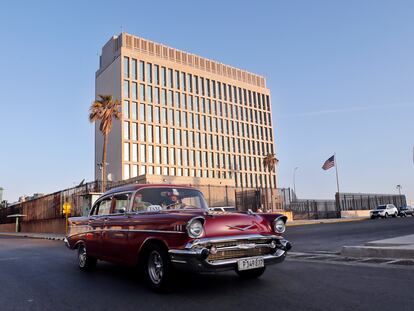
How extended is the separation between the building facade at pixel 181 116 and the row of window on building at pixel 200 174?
18 centimetres

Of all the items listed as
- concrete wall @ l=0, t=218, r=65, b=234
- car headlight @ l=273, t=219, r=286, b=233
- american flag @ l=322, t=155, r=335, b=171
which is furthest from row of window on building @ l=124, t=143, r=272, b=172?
car headlight @ l=273, t=219, r=286, b=233

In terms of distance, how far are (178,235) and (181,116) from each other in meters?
74.9

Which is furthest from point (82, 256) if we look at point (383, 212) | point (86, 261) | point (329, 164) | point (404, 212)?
point (404, 212)

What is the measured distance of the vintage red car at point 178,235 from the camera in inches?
212

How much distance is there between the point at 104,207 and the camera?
7961mm

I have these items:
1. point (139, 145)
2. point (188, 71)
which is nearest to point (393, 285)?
point (139, 145)

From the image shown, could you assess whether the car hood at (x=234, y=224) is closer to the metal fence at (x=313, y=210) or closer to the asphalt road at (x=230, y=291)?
the asphalt road at (x=230, y=291)

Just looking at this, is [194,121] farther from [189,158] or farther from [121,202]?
[121,202]

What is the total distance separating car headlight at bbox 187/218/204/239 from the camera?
5.37m

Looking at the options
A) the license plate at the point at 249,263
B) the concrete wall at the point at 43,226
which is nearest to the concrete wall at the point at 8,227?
the concrete wall at the point at 43,226

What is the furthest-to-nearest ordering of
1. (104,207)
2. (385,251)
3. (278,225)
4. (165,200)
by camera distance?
(385,251) < (104,207) < (165,200) < (278,225)

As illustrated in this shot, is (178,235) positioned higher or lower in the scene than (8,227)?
higher

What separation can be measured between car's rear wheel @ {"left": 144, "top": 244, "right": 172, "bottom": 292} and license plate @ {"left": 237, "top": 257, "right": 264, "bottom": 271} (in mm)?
1034

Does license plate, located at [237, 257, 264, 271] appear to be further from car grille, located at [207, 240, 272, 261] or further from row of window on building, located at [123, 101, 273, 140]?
row of window on building, located at [123, 101, 273, 140]
